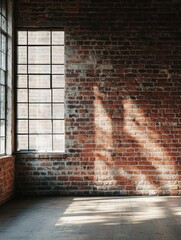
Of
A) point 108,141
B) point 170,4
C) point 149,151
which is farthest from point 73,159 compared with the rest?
point 170,4

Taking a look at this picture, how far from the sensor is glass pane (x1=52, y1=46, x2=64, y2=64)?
7.17 m

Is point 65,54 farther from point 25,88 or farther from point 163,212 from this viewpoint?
point 163,212

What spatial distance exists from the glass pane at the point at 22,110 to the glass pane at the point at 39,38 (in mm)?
1204

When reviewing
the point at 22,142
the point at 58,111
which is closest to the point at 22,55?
the point at 58,111

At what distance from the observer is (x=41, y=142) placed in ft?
23.3

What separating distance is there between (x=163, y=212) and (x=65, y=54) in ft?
11.2

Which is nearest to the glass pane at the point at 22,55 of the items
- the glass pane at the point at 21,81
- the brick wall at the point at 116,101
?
the glass pane at the point at 21,81

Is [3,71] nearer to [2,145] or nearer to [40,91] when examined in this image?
[40,91]

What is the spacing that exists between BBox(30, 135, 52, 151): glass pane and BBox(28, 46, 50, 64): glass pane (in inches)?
56.0

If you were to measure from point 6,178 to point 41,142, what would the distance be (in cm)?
101

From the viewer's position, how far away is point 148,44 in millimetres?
7070

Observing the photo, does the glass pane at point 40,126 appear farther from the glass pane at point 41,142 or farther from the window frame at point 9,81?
the window frame at point 9,81

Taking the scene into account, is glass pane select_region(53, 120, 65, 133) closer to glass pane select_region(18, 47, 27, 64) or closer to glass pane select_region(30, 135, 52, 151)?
glass pane select_region(30, 135, 52, 151)

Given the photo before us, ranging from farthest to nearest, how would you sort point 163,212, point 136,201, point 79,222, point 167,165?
point 167,165 < point 136,201 < point 163,212 < point 79,222
